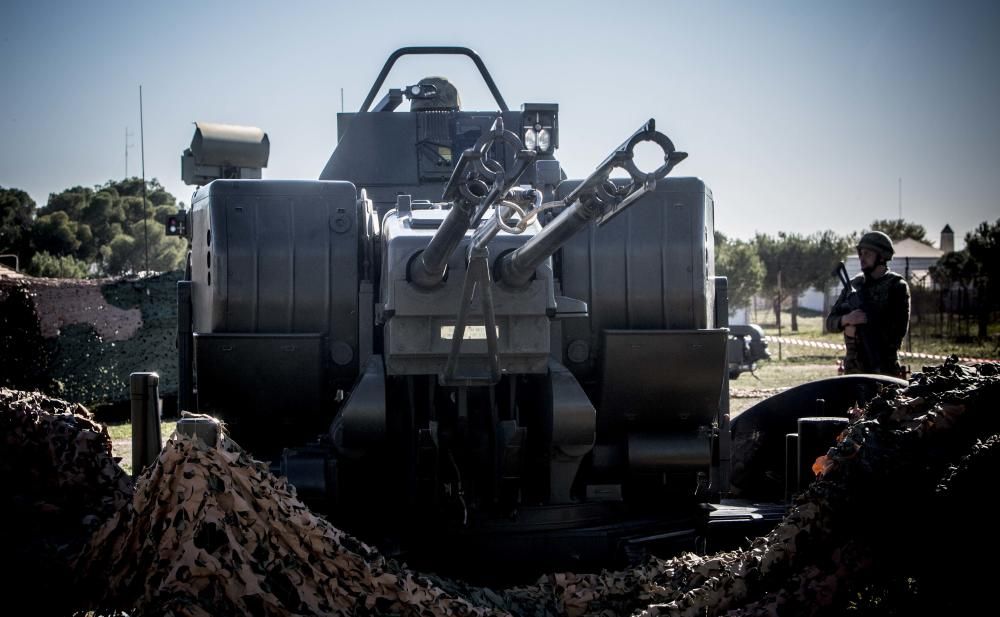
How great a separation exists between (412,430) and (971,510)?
301cm

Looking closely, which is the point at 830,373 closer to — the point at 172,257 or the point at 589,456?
the point at 589,456

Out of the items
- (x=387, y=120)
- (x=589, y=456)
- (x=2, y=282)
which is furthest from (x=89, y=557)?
(x=2, y=282)

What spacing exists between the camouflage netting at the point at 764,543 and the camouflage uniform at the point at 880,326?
421 centimetres

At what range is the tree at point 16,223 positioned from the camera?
→ 35812mm

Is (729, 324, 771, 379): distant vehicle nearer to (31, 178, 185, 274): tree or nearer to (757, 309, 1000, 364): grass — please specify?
(757, 309, 1000, 364): grass

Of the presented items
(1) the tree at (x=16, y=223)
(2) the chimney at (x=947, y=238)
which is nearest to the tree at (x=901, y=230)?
(2) the chimney at (x=947, y=238)

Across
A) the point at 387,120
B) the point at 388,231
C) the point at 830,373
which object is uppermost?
the point at 387,120

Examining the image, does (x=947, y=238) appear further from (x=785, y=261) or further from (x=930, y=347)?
(x=930, y=347)

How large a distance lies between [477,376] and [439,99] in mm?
3383

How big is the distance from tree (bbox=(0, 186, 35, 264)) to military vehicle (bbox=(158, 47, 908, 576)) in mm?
29822

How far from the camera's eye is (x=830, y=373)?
20.0m

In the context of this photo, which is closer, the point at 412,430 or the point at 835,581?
the point at 835,581

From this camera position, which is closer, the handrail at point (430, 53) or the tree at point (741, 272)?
the handrail at point (430, 53)

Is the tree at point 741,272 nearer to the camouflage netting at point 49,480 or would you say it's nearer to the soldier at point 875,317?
the soldier at point 875,317
